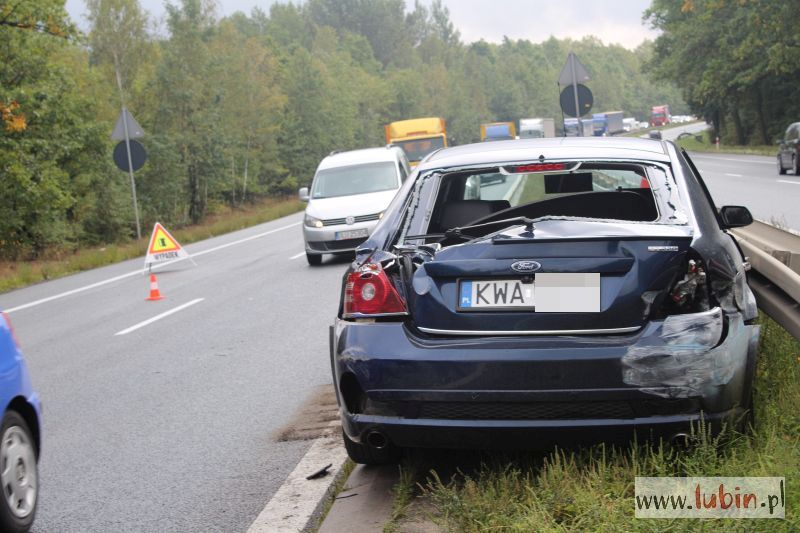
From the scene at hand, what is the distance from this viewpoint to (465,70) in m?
188

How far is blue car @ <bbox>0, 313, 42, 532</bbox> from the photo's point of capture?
4.69 m

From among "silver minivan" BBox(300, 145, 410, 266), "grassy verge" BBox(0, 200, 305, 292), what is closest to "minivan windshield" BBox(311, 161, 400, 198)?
"silver minivan" BBox(300, 145, 410, 266)

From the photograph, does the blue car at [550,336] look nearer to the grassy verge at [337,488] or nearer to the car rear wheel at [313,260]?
the grassy verge at [337,488]

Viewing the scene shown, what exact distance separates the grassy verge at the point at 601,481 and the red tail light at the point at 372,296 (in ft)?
2.55

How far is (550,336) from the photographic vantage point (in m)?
4.63

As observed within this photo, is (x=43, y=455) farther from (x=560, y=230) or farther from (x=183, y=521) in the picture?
(x=560, y=230)

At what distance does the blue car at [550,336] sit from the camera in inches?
178

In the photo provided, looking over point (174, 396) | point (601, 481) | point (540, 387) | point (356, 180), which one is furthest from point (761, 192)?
point (601, 481)

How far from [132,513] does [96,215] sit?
43.9 metres

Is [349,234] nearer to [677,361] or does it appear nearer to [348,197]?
[348,197]

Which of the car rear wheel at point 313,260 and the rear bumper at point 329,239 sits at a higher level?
the rear bumper at point 329,239

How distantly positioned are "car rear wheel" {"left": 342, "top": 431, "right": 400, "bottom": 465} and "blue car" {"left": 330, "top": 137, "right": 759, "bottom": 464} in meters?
0.09

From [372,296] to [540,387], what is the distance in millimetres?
879

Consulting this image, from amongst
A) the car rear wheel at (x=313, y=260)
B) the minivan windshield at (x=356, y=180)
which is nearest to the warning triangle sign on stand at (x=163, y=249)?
the minivan windshield at (x=356, y=180)
